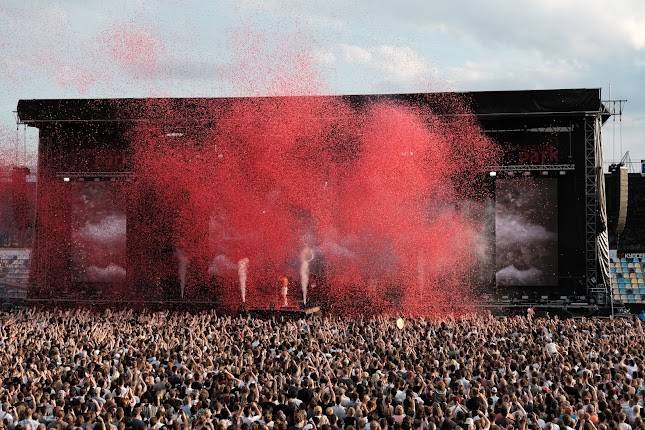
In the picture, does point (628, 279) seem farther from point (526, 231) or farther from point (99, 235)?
point (99, 235)

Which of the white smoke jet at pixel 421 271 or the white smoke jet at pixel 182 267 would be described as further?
the white smoke jet at pixel 182 267

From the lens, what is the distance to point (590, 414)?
11125 mm

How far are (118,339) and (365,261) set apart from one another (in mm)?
16544

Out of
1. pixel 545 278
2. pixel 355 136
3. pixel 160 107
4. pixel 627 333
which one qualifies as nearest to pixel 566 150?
pixel 545 278

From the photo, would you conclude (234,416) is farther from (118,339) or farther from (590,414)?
(118,339)

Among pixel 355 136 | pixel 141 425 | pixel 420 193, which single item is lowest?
pixel 141 425

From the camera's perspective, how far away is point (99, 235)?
35906 millimetres

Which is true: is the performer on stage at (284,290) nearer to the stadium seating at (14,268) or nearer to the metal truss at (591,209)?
the metal truss at (591,209)

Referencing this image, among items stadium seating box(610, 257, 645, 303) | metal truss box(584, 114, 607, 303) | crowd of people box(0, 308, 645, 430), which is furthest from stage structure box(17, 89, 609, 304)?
crowd of people box(0, 308, 645, 430)

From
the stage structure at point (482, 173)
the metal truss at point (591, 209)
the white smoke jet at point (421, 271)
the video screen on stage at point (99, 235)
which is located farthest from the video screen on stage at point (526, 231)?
the video screen on stage at point (99, 235)

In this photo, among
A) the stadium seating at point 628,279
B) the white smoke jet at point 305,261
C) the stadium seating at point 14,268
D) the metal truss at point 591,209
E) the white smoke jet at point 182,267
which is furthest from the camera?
the stadium seating at point 14,268

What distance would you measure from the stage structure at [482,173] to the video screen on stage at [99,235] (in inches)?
1.6

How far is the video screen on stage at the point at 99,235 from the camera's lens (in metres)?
35.8

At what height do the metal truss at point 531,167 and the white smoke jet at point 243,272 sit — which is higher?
the metal truss at point 531,167
